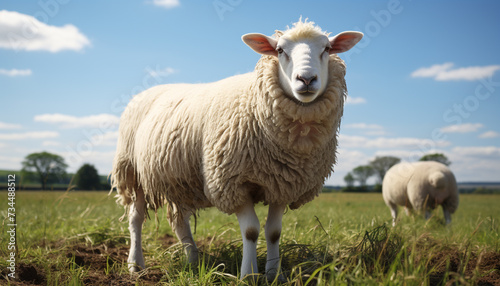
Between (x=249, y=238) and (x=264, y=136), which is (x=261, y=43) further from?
(x=249, y=238)

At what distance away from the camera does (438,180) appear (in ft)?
26.9

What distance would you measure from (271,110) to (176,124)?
1202 millimetres

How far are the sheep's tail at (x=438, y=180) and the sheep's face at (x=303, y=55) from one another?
602 centimetres

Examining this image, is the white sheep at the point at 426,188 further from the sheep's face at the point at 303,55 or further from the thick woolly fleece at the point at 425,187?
the sheep's face at the point at 303,55

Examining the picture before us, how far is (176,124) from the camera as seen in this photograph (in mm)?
3889

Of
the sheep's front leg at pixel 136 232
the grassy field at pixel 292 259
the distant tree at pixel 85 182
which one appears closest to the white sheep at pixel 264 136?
the grassy field at pixel 292 259

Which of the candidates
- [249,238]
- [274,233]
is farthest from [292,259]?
[249,238]

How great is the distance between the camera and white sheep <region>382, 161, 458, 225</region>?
27.3 ft

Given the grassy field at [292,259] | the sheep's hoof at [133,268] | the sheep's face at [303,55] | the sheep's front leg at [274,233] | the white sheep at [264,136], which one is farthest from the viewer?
the sheep's hoof at [133,268]

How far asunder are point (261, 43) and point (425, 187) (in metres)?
6.71

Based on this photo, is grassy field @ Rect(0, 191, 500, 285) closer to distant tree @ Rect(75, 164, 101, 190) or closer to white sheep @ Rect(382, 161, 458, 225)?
distant tree @ Rect(75, 164, 101, 190)

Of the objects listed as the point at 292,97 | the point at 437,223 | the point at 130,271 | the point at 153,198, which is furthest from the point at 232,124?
the point at 437,223

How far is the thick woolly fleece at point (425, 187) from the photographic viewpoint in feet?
27.4

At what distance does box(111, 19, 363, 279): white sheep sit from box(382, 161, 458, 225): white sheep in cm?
566
